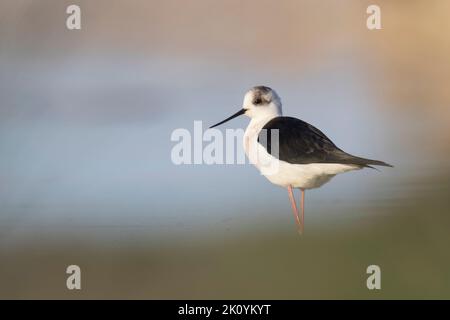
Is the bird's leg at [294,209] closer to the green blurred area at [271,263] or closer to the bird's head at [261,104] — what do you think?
the green blurred area at [271,263]

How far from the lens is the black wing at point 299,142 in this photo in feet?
8.23

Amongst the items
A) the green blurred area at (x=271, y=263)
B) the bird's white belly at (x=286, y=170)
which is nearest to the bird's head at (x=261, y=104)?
the bird's white belly at (x=286, y=170)

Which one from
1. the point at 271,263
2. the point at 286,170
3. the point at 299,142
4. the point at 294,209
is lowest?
the point at 271,263

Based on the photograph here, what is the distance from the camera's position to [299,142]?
2.55 meters

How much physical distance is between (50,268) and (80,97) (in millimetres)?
725

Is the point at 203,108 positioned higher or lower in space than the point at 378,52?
lower

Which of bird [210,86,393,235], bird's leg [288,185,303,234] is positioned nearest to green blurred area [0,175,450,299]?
bird's leg [288,185,303,234]

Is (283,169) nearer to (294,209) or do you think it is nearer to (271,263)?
(294,209)

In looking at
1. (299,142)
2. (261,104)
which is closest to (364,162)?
(299,142)

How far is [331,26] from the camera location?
8.52 feet

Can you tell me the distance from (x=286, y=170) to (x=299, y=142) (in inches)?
5.0

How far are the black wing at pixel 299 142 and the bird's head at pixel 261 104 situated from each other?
40 millimetres
